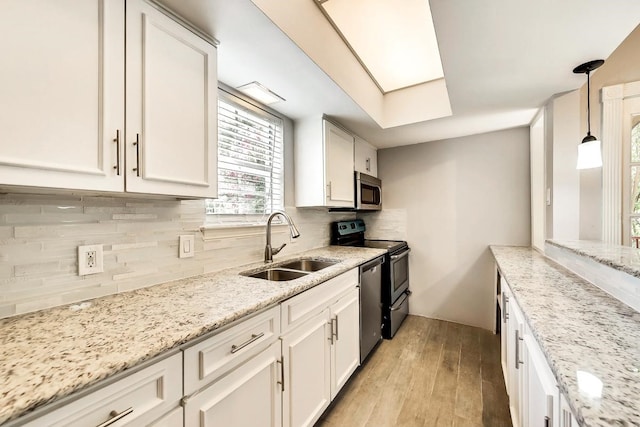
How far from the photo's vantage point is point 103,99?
0.93 metres

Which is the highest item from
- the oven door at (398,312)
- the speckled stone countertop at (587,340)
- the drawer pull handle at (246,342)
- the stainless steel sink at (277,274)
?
the speckled stone countertop at (587,340)

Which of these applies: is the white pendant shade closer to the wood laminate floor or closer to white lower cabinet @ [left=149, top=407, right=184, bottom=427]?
the wood laminate floor

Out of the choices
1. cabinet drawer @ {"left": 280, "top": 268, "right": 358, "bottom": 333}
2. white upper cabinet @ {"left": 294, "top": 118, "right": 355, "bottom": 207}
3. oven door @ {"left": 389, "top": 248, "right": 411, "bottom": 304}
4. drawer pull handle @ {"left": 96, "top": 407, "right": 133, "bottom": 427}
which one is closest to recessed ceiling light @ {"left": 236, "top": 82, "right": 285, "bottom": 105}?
white upper cabinet @ {"left": 294, "top": 118, "right": 355, "bottom": 207}

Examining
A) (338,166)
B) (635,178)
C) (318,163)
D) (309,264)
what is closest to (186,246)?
(309,264)

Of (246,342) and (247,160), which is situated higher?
(247,160)

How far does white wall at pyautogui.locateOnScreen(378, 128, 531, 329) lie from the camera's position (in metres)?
2.88

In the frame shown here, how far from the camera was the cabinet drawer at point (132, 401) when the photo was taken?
601 mm

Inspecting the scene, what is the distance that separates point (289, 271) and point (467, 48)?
1.70m

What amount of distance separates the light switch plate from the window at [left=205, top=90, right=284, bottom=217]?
0.73 ft

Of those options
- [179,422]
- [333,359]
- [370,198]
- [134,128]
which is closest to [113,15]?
[134,128]

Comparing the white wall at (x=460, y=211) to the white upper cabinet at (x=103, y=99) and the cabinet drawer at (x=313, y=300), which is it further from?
the white upper cabinet at (x=103, y=99)

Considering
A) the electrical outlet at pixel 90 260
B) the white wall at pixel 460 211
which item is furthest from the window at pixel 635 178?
the electrical outlet at pixel 90 260

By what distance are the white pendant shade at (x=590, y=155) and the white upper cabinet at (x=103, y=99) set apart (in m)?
2.15

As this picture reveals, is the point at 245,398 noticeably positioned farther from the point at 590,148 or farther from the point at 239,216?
the point at 590,148
